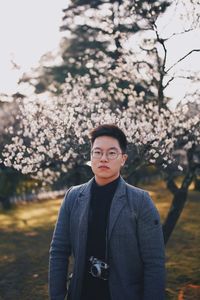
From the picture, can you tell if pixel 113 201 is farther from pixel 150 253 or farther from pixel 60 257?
pixel 60 257

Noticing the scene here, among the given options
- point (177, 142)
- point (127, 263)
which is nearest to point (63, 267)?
point (127, 263)

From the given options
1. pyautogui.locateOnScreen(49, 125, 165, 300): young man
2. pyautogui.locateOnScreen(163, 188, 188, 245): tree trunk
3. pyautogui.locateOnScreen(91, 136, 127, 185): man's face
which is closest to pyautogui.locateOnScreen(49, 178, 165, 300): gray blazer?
pyautogui.locateOnScreen(49, 125, 165, 300): young man

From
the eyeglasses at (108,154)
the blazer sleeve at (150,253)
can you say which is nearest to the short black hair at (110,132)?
the eyeglasses at (108,154)

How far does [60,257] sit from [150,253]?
0.73 m

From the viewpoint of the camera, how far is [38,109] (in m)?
8.71

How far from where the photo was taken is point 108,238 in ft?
8.73

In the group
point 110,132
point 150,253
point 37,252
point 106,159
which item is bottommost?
point 37,252

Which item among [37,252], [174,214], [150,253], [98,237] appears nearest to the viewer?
[150,253]

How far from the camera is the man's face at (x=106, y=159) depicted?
9.10 ft

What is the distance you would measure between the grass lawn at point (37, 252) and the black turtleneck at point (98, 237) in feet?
12.2

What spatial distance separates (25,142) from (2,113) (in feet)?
24.0

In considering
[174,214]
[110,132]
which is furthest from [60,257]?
[174,214]

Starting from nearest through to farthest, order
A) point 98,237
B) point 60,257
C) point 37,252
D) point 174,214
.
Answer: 1. point 98,237
2. point 60,257
3. point 174,214
4. point 37,252

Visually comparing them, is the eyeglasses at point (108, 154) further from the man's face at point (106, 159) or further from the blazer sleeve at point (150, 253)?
the blazer sleeve at point (150, 253)
